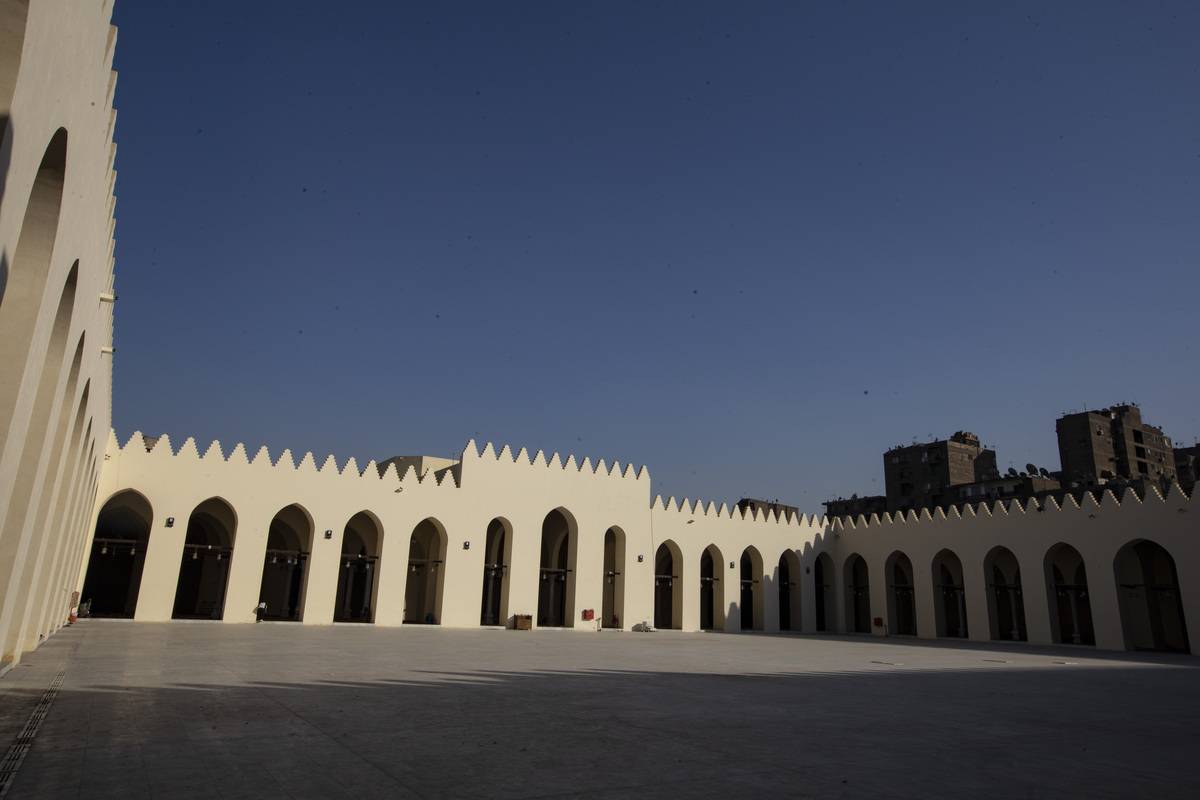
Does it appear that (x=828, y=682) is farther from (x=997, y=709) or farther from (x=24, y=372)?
(x=24, y=372)

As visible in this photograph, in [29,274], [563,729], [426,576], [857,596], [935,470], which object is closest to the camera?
[29,274]

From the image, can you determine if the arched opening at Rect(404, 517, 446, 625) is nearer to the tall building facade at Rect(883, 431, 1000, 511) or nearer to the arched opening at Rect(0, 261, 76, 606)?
the arched opening at Rect(0, 261, 76, 606)

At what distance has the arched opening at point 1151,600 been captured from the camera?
2861cm

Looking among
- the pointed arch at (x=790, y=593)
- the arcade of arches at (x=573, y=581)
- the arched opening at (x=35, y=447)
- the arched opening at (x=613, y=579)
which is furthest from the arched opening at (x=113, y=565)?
the pointed arch at (x=790, y=593)

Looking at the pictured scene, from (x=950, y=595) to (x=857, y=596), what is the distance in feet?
21.3

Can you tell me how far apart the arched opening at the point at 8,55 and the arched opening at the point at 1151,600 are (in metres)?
32.9

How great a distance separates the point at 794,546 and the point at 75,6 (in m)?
34.3

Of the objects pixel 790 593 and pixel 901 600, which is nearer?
pixel 790 593

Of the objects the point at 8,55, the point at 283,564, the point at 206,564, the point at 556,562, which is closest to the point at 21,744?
the point at 8,55

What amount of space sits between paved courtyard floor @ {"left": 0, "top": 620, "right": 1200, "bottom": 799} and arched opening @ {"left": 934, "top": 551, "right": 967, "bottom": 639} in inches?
725

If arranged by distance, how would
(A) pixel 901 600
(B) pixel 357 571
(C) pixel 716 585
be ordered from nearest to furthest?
(C) pixel 716 585 → (B) pixel 357 571 → (A) pixel 901 600

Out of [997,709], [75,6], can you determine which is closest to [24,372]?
[75,6]

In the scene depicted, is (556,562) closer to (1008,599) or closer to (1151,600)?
(1008,599)

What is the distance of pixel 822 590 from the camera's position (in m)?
36.4
